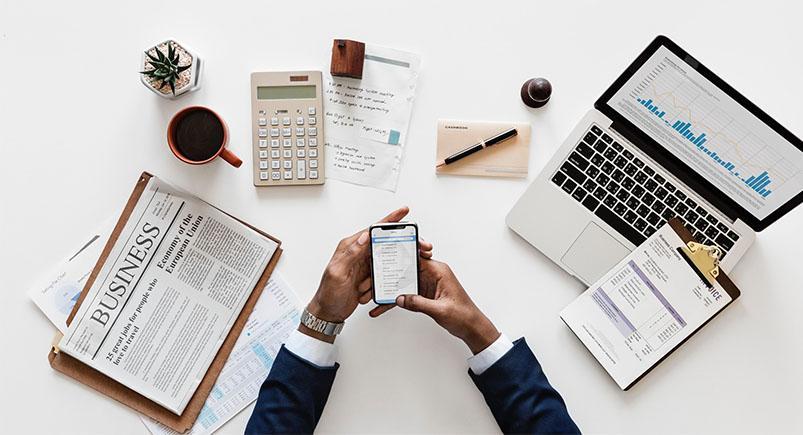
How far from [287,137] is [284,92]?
0.08 meters

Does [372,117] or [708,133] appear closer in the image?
[708,133]

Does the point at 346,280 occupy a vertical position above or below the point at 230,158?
below

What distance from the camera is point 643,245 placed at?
93 cm

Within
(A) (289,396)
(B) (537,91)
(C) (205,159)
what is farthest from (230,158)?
(B) (537,91)

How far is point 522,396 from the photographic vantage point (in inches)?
35.6

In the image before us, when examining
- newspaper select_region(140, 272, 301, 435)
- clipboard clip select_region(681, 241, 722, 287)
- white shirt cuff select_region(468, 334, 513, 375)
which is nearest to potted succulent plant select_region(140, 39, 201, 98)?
newspaper select_region(140, 272, 301, 435)

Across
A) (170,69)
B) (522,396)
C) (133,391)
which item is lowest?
(133,391)

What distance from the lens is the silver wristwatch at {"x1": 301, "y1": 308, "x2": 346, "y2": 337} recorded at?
924mm

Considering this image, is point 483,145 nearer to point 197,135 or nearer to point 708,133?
point 708,133

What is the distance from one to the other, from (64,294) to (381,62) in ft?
2.29

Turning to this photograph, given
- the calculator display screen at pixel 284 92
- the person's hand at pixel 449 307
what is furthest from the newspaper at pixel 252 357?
the calculator display screen at pixel 284 92

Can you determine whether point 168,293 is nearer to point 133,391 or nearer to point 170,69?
point 133,391

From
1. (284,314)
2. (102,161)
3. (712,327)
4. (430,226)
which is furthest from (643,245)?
(102,161)

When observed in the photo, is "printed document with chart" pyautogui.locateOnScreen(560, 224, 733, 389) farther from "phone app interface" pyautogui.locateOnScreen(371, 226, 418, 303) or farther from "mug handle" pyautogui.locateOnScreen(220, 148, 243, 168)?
"mug handle" pyautogui.locateOnScreen(220, 148, 243, 168)
